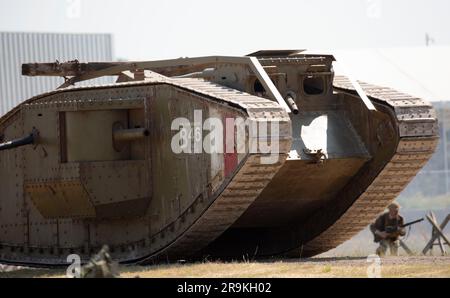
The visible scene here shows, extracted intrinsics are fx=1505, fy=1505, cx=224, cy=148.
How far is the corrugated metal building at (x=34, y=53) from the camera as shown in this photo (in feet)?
157

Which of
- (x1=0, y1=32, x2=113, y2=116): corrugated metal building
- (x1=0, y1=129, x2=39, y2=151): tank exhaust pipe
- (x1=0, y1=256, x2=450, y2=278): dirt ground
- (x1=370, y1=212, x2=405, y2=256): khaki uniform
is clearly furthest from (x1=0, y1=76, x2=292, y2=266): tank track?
(x1=0, y1=32, x2=113, y2=116): corrugated metal building

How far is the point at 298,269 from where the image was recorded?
2227 centimetres

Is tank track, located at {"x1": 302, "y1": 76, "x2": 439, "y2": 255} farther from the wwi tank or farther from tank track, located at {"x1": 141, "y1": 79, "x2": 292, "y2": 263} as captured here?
tank track, located at {"x1": 141, "y1": 79, "x2": 292, "y2": 263}

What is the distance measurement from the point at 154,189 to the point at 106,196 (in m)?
0.84

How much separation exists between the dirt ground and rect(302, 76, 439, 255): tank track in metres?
1.38

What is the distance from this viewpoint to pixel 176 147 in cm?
2503

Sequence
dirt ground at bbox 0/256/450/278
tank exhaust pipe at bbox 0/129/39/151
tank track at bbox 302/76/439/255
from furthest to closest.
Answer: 1. tank exhaust pipe at bbox 0/129/39/151
2. tank track at bbox 302/76/439/255
3. dirt ground at bbox 0/256/450/278

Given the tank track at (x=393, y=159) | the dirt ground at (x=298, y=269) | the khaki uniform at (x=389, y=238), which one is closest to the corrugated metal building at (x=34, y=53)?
the khaki uniform at (x=389, y=238)

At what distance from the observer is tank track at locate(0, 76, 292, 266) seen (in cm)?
2309

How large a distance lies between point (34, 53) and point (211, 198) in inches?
988

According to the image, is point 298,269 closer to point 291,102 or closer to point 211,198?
point 211,198

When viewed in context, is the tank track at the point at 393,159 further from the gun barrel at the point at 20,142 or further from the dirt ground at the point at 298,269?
the gun barrel at the point at 20,142
